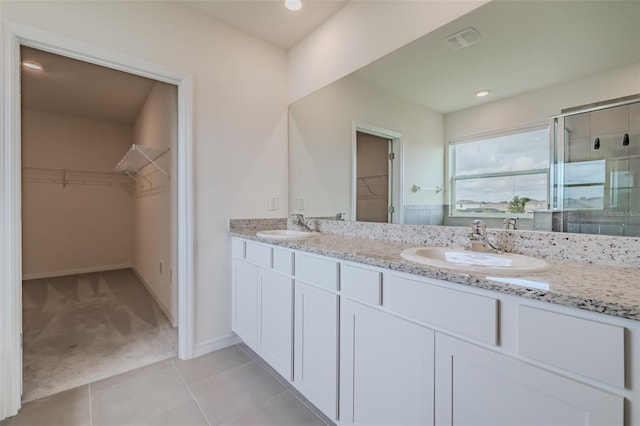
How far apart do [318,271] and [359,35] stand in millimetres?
1553

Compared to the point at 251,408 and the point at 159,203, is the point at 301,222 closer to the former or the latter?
the point at 251,408

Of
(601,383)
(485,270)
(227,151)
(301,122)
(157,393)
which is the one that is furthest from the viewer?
(301,122)

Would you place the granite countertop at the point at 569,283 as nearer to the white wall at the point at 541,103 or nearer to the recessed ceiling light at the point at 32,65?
the white wall at the point at 541,103

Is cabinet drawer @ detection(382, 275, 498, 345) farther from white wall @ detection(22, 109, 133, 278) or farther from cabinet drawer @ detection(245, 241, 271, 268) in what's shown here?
white wall @ detection(22, 109, 133, 278)

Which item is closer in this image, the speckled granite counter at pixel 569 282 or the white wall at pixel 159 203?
the speckled granite counter at pixel 569 282

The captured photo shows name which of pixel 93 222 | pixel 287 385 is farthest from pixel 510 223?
pixel 93 222

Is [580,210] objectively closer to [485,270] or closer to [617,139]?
[617,139]

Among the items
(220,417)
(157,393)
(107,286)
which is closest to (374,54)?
(220,417)

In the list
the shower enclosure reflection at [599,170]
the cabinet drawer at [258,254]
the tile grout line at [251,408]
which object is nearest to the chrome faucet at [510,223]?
the shower enclosure reflection at [599,170]

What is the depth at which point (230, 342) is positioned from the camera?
2213 millimetres

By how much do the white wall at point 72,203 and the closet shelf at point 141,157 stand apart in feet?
2.59

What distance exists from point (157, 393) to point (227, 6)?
253 centimetres

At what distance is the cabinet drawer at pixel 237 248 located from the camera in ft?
6.64

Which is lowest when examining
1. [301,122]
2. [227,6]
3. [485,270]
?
[485,270]
